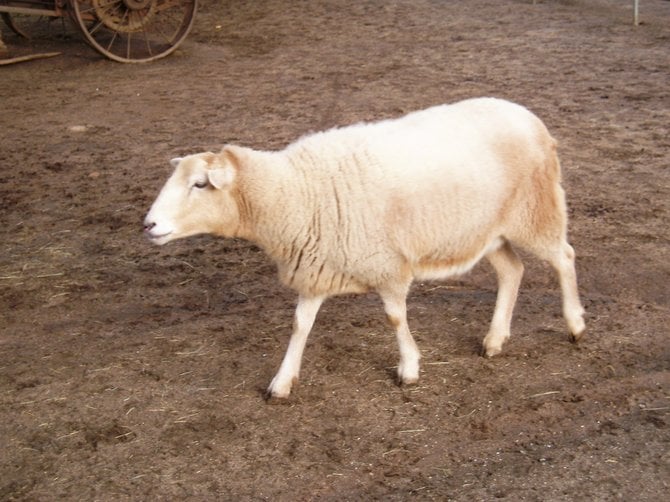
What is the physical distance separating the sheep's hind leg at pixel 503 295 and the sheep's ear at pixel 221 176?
143 cm

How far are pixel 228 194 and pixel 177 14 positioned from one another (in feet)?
30.6

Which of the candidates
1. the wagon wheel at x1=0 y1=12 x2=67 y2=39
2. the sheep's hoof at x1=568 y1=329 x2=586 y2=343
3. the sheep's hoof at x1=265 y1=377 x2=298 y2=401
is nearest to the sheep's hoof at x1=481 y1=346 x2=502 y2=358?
the sheep's hoof at x1=568 y1=329 x2=586 y2=343

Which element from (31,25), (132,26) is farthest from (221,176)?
(31,25)

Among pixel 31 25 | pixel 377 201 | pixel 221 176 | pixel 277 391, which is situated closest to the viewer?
pixel 221 176

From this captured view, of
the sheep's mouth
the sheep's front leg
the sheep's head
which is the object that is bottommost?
the sheep's front leg

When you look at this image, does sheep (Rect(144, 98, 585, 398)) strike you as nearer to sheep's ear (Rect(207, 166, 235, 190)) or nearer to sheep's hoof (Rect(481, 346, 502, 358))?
sheep's ear (Rect(207, 166, 235, 190))

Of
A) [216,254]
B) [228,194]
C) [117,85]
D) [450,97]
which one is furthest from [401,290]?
[117,85]

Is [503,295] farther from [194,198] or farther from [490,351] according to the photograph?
[194,198]

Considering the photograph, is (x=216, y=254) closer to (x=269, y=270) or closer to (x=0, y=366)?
(x=269, y=270)

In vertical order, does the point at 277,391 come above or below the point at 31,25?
below

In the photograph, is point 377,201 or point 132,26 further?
point 132,26

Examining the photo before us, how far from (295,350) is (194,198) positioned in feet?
2.91

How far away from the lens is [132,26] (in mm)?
10547

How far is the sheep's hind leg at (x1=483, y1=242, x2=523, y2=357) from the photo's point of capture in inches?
192
